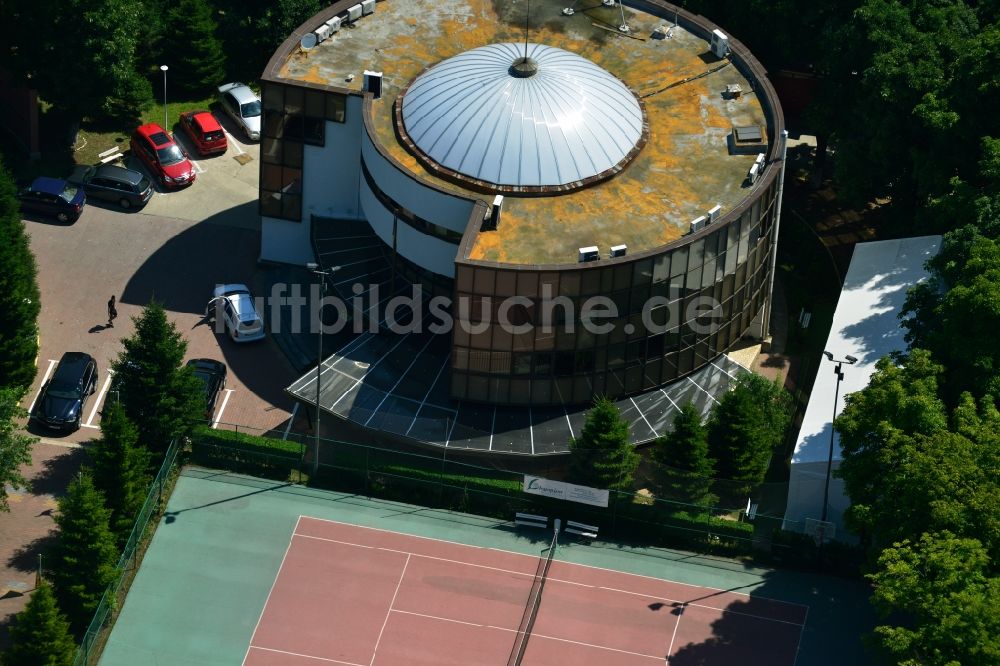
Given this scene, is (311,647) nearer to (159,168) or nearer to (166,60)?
(159,168)

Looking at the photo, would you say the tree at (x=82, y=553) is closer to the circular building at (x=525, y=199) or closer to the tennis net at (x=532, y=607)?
the circular building at (x=525, y=199)

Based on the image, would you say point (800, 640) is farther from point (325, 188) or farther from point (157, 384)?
point (325, 188)

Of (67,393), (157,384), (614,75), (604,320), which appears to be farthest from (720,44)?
(67,393)

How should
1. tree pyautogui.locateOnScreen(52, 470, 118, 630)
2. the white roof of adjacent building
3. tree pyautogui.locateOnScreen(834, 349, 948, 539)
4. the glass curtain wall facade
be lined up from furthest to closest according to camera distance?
1. the white roof of adjacent building
2. the glass curtain wall facade
3. tree pyautogui.locateOnScreen(52, 470, 118, 630)
4. tree pyautogui.locateOnScreen(834, 349, 948, 539)

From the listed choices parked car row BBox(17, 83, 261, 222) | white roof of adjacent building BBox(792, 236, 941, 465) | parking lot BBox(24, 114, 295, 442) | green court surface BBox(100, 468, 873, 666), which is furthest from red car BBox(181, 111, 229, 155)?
white roof of adjacent building BBox(792, 236, 941, 465)

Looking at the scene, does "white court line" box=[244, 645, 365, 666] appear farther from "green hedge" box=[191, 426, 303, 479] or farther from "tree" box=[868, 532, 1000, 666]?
"tree" box=[868, 532, 1000, 666]
